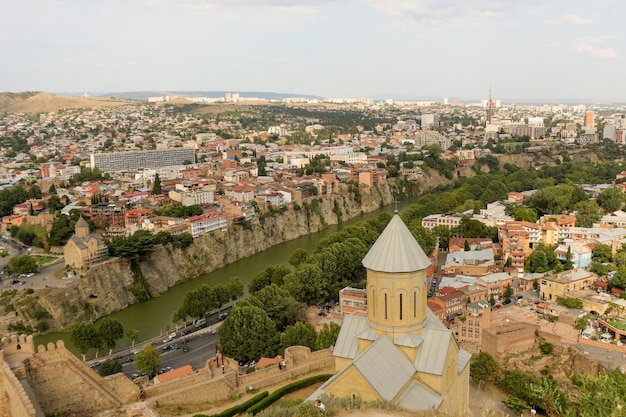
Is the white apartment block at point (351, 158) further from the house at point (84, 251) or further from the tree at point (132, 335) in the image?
the tree at point (132, 335)

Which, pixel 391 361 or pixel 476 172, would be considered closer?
pixel 391 361

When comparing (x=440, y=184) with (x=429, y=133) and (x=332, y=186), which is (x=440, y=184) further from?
(x=429, y=133)

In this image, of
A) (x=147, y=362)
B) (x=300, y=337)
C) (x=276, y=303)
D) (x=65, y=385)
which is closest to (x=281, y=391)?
(x=300, y=337)

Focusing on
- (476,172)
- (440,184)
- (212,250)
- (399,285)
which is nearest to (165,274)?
(212,250)

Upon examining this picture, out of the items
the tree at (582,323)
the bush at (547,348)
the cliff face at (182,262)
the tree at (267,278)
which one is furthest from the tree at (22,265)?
the tree at (582,323)

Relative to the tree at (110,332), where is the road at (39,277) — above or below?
above

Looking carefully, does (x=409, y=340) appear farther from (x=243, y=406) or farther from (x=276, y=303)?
(x=276, y=303)
